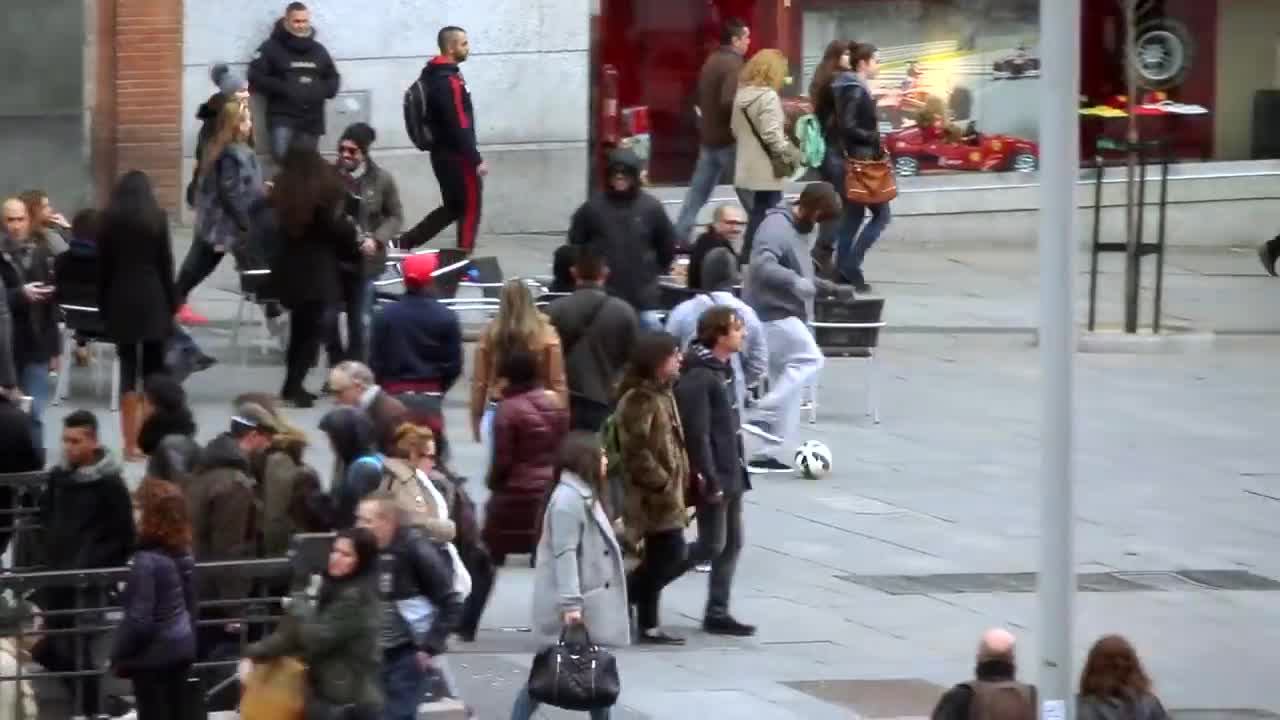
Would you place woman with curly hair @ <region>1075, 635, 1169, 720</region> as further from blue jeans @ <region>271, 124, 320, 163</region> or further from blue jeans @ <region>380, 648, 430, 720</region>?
blue jeans @ <region>271, 124, 320, 163</region>

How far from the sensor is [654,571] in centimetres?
1226

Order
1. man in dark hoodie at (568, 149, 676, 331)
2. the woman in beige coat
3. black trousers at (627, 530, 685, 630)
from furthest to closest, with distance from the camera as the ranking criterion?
the woman in beige coat → man in dark hoodie at (568, 149, 676, 331) → black trousers at (627, 530, 685, 630)

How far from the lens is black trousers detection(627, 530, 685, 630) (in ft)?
39.9

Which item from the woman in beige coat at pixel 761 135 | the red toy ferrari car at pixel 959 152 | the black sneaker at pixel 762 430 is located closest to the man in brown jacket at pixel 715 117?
the woman in beige coat at pixel 761 135

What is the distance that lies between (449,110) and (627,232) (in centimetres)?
378

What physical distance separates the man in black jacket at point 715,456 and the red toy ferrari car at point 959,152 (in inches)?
524

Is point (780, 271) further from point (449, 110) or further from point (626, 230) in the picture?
point (449, 110)

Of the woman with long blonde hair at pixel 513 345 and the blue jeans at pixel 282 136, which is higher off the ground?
the blue jeans at pixel 282 136

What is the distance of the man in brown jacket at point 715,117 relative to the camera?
68.2 ft

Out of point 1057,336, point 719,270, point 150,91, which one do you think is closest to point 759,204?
point 719,270

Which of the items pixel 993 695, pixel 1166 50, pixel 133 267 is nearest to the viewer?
pixel 993 695

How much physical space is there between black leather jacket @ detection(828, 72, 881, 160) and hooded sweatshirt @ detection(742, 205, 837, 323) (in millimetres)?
5210

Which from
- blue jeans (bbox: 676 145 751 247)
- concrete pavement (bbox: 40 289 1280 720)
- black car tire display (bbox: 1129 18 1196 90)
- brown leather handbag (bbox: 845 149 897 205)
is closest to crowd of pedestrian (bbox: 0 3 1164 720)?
concrete pavement (bbox: 40 289 1280 720)

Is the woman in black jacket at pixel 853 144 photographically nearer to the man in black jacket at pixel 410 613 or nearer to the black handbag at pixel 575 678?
the black handbag at pixel 575 678
